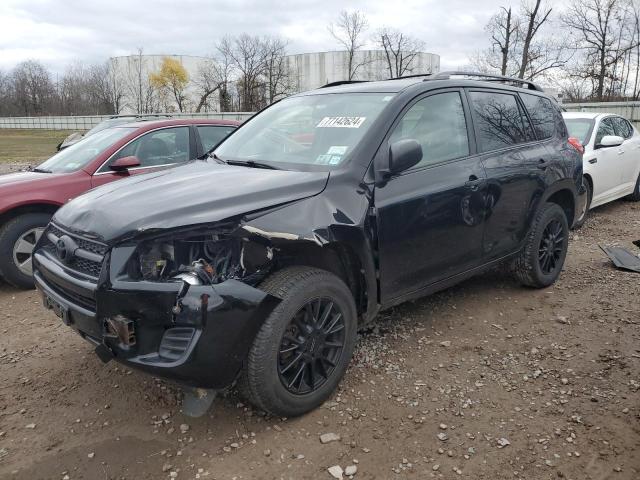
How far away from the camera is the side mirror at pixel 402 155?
3.11 metres

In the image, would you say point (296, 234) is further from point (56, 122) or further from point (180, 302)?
point (56, 122)

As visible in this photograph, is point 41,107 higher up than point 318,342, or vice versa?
point 41,107

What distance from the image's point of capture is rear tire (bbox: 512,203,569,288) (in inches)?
179

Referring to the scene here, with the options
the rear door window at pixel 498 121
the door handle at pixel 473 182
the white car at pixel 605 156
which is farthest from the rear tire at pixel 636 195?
the door handle at pixel 473 182

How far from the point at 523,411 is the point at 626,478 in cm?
61

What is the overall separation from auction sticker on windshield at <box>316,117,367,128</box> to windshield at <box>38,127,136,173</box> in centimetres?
321

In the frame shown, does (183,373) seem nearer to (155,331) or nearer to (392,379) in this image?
(155,331)

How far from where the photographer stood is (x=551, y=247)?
190 inches

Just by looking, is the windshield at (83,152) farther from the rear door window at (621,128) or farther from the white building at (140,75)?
the white building at (140,75)

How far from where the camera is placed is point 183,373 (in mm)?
2432

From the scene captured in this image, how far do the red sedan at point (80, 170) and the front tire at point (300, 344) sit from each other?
2468mm

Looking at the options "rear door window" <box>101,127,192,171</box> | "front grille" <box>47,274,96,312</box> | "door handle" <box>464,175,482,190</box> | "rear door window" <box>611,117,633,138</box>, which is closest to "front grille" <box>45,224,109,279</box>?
"front grille" <box>47,274,96,312</box>

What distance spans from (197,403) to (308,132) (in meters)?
1.89

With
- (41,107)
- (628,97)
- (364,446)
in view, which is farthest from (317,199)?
(41,107)
